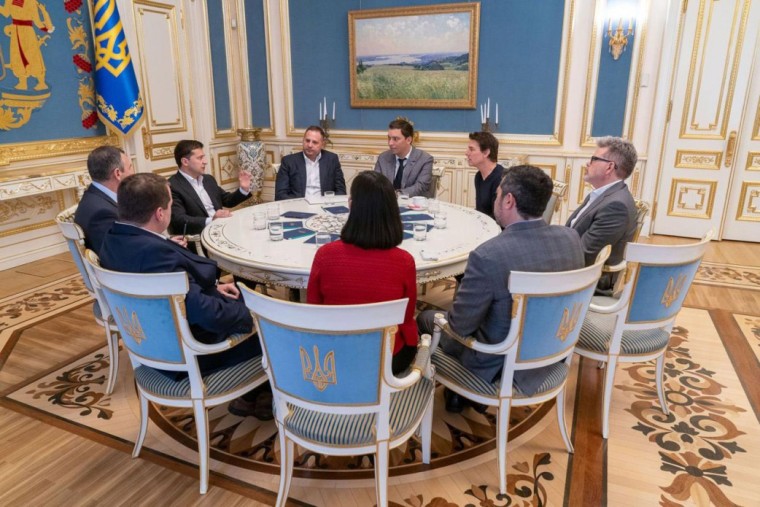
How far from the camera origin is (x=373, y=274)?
5.66ft

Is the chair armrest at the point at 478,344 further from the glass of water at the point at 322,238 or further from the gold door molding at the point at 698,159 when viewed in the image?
the gold door molding at the point at 698,159

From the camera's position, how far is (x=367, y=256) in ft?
5.70

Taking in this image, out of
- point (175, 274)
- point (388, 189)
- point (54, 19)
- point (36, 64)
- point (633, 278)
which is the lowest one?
point (633, 278)

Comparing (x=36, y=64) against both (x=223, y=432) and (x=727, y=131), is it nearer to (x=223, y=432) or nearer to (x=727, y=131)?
(x=223, y=432)

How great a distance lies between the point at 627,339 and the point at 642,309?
0.18 meters

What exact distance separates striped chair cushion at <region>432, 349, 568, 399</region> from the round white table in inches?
16.1

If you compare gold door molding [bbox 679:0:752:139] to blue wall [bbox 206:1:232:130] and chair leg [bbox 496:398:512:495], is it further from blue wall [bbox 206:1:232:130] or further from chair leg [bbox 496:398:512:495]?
blue wall [bbox 206:1:232:130]

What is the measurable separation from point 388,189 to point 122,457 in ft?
5.27

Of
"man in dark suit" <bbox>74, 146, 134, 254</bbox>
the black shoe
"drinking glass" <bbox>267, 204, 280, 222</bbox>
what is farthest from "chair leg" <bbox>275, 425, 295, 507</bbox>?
"drinking glass" <bbox>267, 204, 280, 222</bbox>

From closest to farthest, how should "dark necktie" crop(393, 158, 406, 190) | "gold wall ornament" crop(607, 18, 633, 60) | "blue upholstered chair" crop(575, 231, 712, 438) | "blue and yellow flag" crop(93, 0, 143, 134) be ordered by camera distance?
"blue upholstered chair" crop(575, 231, 712, 438)
"dark necktie" crop(393, 158, 406, 190)
"blue and yellow flag" crop(93, 0, 143, 134)
"gold wall ornament" crop(607, 18, 633, 60)

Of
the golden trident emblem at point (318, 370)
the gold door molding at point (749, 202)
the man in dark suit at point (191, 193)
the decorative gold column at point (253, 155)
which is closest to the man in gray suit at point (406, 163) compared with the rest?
the man in dark suit at point (191, 193)

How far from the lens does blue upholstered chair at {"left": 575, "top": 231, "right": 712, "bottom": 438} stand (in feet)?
6.47

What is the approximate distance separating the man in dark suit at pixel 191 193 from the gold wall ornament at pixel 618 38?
12.5 ft

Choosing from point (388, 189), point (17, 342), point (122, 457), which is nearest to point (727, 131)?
point (388, 189)
